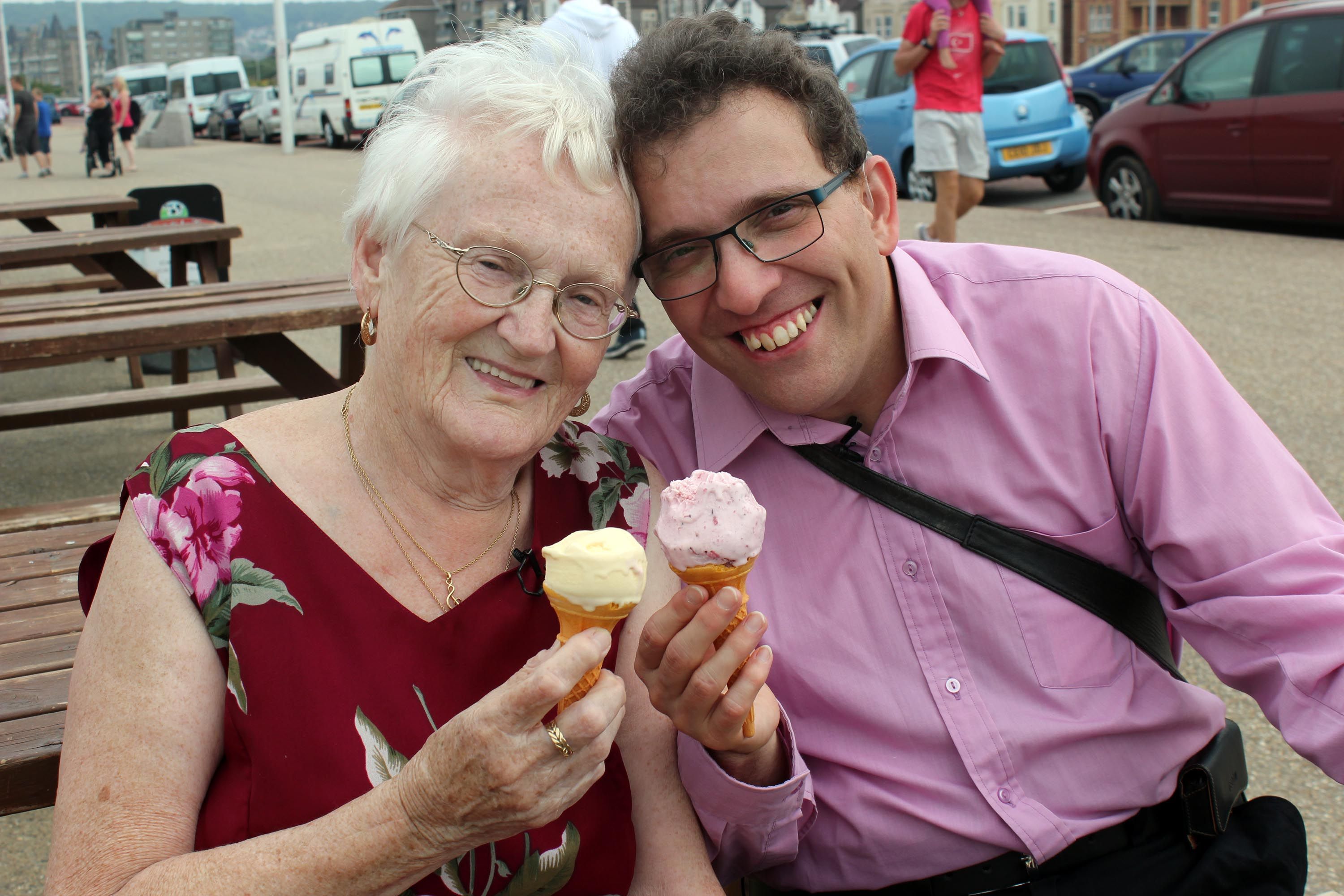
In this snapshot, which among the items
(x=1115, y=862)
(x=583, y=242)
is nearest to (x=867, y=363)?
(x=583, y=242)

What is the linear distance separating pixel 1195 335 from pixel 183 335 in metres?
5.91

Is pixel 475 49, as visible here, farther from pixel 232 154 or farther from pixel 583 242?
pixel 232 154

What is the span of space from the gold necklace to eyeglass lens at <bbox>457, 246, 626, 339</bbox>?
378 mm

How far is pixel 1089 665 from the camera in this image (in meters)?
2.05

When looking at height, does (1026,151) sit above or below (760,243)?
above

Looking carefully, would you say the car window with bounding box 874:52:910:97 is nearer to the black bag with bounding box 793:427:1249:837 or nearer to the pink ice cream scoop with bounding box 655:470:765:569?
the black bag with bounding box 793:427:1249:837

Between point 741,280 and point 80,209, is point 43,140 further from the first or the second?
point 741,280

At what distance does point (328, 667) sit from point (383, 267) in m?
0.66

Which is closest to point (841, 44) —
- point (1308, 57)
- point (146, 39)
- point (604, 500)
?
point (1308, 57)

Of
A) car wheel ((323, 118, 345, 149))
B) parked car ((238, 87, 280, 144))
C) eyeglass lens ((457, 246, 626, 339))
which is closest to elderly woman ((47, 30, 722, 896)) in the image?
eyeglass lens ((457, 246, 626, 339))

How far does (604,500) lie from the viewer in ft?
6.73

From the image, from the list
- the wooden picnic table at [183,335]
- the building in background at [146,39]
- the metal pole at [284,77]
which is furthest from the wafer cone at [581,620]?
the building in background at [146,39]

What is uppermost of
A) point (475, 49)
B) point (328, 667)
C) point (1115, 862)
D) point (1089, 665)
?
point (475, 49)

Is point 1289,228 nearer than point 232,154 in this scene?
Yes
